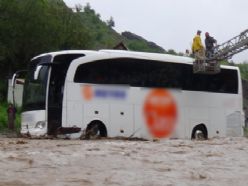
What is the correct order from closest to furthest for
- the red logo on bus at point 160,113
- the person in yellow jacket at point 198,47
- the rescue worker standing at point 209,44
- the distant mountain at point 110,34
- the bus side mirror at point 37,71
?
the bus side mirror at point 37,71 → the red logo on bus at point 160,113 → the person in yellow jacket at point 198,47 → the rescue worker standing at point 209,44 → the distant mountain at point 110,34

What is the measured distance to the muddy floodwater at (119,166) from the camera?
8.76 meters

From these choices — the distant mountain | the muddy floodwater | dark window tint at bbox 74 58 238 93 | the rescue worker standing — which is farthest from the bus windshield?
the distant mountain

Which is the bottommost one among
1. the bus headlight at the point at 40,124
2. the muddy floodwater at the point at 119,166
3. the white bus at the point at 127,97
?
the muddy floodwater at the point at 119,166

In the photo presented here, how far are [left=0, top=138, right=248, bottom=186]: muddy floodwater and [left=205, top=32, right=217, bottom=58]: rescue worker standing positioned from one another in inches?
400

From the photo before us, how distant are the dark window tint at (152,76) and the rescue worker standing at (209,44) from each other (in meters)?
1.00

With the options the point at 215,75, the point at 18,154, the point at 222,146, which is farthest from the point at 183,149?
the point at 215,75

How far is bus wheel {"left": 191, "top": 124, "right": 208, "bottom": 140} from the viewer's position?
20586 millimetres

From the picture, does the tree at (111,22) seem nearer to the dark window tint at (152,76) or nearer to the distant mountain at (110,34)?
the distant mountain at (110,34)

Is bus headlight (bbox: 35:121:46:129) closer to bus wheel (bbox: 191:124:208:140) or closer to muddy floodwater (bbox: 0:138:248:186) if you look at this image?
bus wheel (bbox: 191:124:208:140)

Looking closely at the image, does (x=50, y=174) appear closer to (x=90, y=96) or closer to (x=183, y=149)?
(x=183, y=149)

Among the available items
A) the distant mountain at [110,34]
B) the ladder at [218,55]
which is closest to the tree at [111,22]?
the distant mountain at [110,34]

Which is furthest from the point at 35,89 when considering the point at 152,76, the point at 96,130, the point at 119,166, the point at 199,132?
the point at 119,166

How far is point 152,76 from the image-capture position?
19859 millimetres

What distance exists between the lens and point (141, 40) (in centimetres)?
8319
